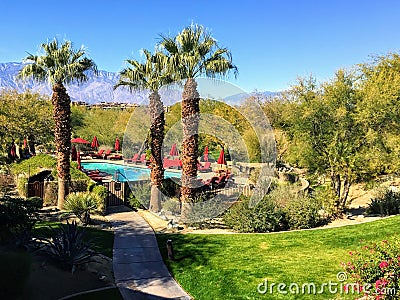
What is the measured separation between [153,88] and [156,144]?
2.87 m

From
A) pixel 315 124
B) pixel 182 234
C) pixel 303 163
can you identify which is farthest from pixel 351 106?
pixel 182 234

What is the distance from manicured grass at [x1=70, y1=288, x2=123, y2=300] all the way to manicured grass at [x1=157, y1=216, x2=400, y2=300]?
1.80 meters

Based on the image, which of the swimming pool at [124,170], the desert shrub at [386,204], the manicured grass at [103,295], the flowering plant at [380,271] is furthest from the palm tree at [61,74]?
the desert shrub at [386,204]

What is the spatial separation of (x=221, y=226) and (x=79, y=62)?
1034cm

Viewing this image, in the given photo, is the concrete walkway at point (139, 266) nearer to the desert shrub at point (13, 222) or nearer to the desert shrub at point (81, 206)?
the desert shrub at point (81, 206)

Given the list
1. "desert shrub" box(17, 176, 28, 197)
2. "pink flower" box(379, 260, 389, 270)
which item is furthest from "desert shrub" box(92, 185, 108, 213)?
"pink flower" box(379, 260, 389, 270)

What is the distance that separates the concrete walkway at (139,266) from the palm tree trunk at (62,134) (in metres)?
3.44

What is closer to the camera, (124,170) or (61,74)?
(61,74)

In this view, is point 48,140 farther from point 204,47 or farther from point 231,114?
point 204,47

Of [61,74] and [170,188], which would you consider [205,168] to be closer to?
[170,188]

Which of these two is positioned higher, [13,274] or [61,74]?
[61,74]

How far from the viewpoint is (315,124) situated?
17141 millimetres

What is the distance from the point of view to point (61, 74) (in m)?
Answer: 17.0

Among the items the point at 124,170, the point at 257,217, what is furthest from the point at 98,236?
the point at 124,170
